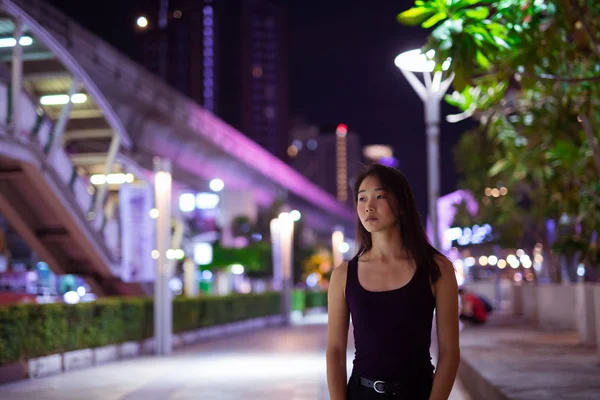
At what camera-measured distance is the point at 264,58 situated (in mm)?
139125

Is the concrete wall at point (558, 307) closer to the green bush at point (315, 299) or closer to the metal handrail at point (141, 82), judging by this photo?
the metal handrail at point (141, 82)

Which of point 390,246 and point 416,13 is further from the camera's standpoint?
point 416,13

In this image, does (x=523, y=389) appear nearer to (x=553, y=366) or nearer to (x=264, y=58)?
(x=553, y=366)

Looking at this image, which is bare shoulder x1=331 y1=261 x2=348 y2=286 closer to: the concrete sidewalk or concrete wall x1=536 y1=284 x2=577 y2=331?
the concrete sidewalk

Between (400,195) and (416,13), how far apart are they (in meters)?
3.32

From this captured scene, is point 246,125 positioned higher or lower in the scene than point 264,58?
lower

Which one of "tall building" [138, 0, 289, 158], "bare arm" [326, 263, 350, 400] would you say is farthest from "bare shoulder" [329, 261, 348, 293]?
"tall building" [138, 0, 289, 158]

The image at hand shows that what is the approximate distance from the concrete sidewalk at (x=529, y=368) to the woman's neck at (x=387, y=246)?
523cm

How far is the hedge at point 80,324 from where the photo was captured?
13375 mm

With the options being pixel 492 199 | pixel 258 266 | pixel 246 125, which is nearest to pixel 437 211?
pixel 492 199

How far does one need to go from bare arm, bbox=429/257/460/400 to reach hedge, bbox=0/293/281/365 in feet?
35.4

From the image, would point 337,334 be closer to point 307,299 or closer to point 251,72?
point 307,299

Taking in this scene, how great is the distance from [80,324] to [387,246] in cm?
1336

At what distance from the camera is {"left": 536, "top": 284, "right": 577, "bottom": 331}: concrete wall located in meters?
Answer: 22.0
